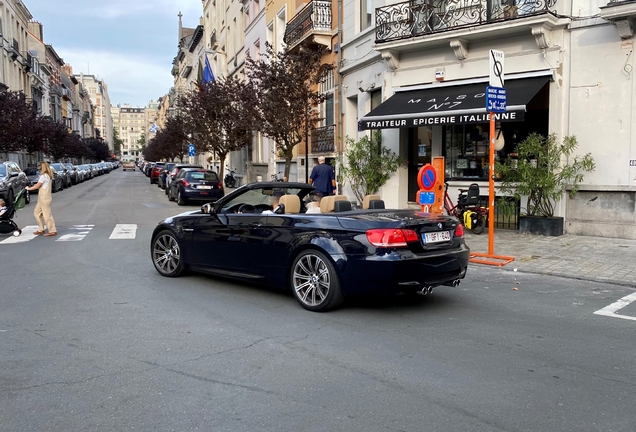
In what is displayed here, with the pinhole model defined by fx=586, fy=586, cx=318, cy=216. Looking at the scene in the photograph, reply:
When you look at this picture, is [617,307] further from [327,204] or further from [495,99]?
[495,99]

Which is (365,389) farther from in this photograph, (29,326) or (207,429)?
(29,326)

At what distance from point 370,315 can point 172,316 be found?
211 cm

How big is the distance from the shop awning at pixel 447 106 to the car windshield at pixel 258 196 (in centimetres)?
581

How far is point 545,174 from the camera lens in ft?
39.9

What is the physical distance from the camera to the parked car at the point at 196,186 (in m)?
22.1

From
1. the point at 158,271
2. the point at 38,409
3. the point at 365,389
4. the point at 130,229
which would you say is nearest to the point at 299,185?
the point at 158,271

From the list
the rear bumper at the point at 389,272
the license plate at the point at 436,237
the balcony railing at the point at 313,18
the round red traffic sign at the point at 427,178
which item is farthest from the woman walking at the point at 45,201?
the balcony railing at the point at 313,18

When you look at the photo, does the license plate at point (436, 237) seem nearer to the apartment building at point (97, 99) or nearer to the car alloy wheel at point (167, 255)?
the car alloy wheel at point (167, 255)

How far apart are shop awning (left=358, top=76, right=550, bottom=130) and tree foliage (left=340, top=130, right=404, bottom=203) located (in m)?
1.67

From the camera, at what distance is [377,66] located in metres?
17.2

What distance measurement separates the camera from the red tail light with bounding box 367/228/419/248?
6027 mm

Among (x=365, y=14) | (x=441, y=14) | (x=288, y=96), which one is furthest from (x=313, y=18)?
(x=441, y=14)

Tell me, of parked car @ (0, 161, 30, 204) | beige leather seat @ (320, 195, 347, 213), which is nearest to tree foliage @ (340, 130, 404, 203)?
beige leather seat @ (320, 195, 347, 213)

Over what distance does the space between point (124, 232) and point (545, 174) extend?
9.41 m
